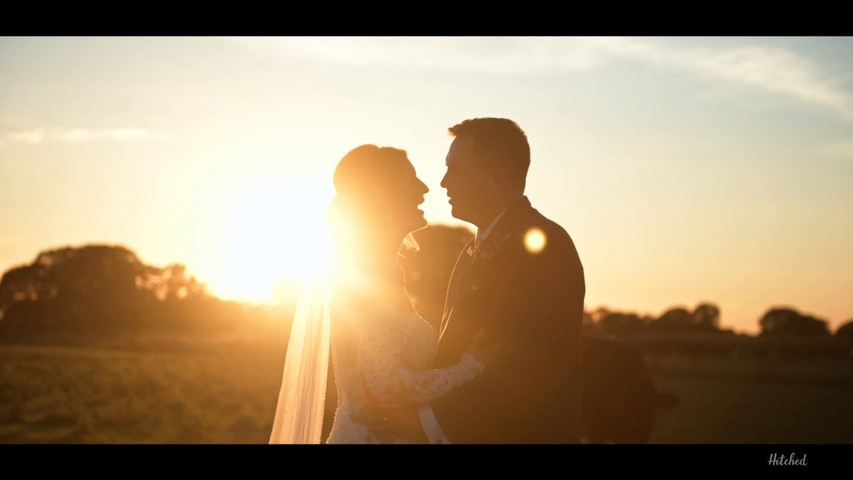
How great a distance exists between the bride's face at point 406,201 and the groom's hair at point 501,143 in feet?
1.80

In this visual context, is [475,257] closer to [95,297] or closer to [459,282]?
[459,282]

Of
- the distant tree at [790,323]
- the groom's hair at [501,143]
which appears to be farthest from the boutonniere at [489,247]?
the distant tree at [790,323]

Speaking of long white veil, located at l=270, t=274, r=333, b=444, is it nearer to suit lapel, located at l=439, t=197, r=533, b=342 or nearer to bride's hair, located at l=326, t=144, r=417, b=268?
bride's hair, located at l=326, t=144, r=417, b=268

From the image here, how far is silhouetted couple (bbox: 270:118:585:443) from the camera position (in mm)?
5816

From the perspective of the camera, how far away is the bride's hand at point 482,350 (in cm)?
582

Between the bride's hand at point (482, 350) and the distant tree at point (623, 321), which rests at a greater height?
the distant tree at point (623, 321)

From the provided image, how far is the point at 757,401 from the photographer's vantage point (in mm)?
31141

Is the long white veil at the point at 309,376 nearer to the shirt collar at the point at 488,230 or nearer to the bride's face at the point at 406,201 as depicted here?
the bride's face at the point at 406,201

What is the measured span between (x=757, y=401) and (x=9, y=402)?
3125 centimetres

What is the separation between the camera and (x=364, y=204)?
636 cm

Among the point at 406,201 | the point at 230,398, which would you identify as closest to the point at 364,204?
the point at 406,201

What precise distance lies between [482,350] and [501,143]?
161 cm

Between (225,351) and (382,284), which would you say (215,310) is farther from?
(382,284)
